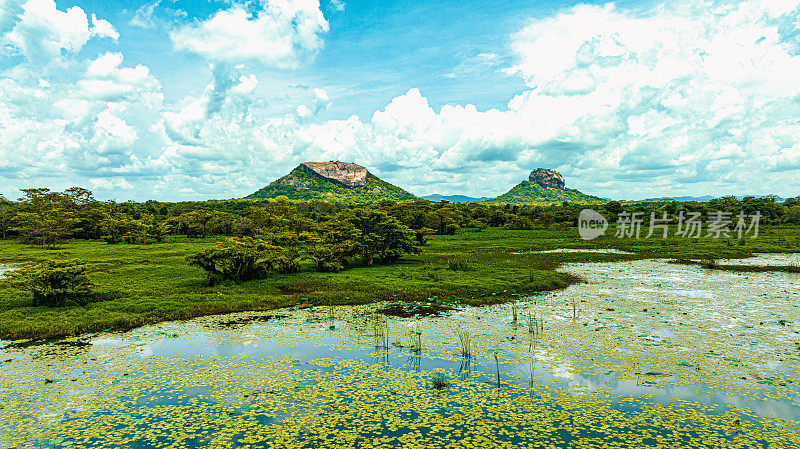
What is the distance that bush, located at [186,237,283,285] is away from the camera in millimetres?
28339

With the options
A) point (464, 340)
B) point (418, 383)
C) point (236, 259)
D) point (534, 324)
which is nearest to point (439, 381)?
point (418, 383)

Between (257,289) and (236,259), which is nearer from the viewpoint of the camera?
(257,289)

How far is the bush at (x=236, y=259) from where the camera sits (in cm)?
2834

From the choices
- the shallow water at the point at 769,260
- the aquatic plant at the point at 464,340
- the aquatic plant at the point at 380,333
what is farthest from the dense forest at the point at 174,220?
the shallow water at the point at 769,260

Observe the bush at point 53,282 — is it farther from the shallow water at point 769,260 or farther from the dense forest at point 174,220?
the shallow water at point 769,260

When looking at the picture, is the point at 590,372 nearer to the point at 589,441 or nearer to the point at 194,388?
the point at 589,441

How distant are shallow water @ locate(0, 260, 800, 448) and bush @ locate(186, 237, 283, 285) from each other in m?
7.67

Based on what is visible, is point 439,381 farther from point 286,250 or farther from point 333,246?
point 286,250

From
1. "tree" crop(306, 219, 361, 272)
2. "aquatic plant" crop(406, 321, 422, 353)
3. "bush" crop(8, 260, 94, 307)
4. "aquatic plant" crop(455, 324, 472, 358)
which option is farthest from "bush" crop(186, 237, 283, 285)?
"aquatic plant" crop(455, 324, 472, 358)

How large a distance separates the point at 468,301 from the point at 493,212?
88458mm

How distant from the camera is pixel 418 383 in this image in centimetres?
1323

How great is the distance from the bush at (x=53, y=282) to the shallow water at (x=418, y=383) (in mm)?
6055

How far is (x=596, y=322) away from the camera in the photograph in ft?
65.3

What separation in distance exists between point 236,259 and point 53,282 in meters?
10.2
